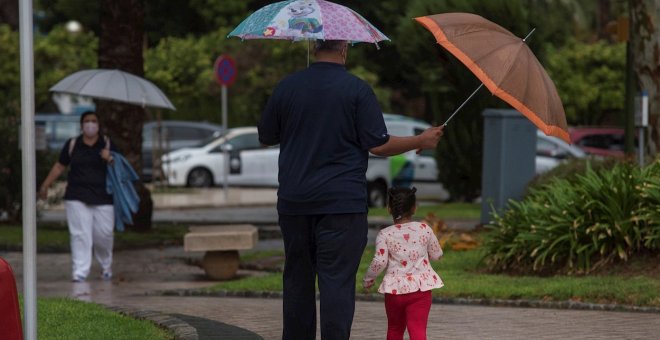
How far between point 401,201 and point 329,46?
987 millimetres

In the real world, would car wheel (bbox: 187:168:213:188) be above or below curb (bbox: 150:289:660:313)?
below

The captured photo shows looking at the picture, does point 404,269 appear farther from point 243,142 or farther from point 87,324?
point 243,142

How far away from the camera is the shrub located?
12.9m

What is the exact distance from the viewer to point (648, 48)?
18203 millimetres

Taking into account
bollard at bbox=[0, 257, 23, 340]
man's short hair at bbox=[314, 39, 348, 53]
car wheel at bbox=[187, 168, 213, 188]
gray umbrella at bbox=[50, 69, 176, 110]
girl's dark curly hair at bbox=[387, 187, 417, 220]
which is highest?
man's short hair at bbox=[314, 39, 348, 53]

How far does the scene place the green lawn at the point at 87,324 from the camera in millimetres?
9180

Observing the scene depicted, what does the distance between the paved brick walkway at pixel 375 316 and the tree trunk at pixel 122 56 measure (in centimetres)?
512

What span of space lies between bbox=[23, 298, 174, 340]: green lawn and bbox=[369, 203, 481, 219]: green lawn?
12516mm

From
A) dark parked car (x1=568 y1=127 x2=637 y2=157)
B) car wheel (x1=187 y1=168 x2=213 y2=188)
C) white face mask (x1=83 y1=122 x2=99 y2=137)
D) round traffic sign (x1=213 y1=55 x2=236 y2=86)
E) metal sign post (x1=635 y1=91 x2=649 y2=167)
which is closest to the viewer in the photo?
white face mask (x1=83 y1=122 x2=99 y2=137)

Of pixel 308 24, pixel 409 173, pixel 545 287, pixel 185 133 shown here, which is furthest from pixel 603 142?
pixel 308 24

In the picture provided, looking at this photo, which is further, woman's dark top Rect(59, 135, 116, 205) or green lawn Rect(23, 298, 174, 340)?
woman's dark top Rect(59, 135, 116, 205)

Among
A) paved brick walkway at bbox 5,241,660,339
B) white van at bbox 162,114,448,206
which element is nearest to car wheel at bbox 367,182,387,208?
white van at bbox 162,114,448,206

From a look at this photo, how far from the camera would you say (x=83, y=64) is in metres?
45.8

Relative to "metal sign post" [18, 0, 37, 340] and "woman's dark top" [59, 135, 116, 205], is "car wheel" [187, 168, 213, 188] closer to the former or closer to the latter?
"woman's dark top" [59, 135, 116, 205]
